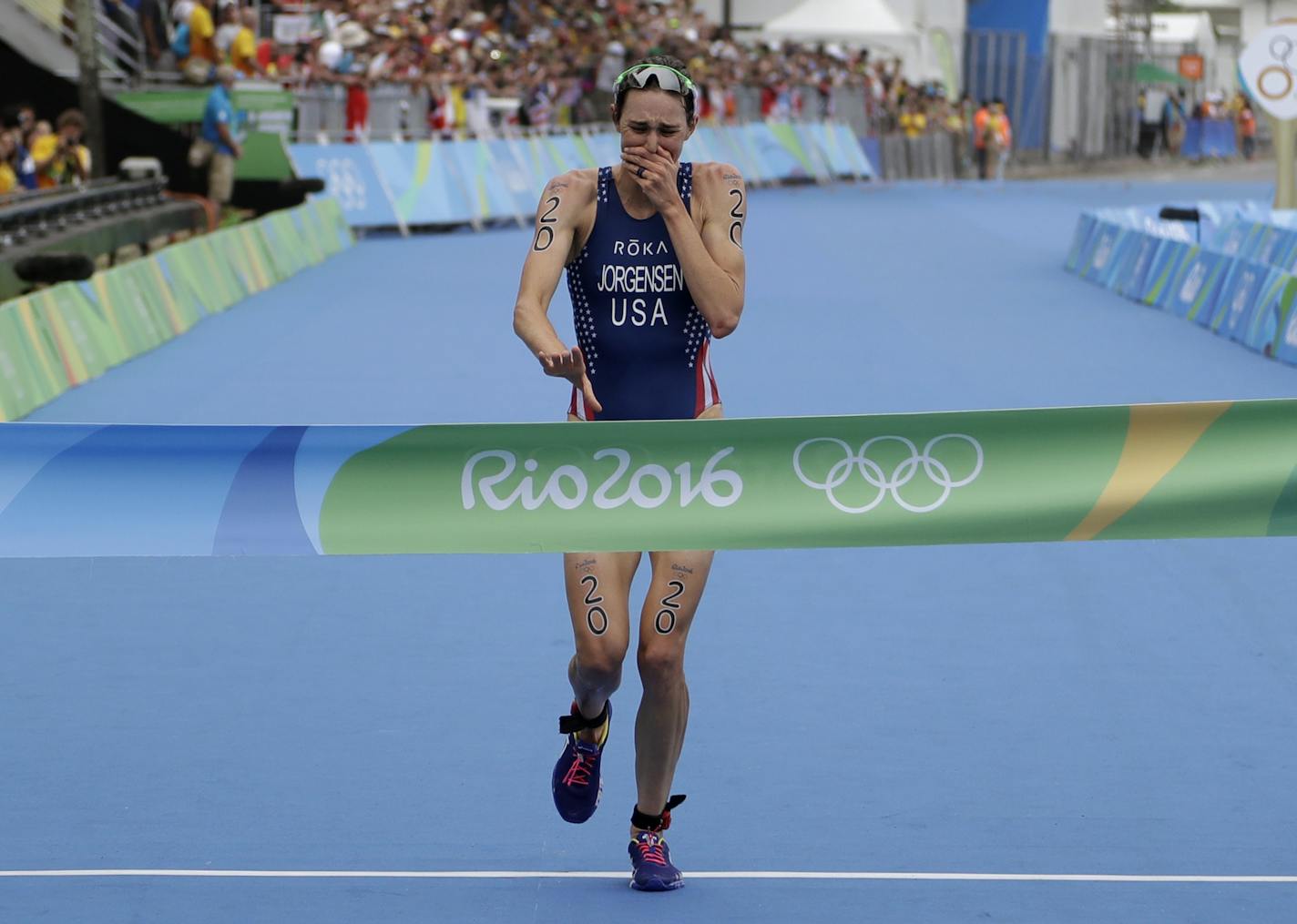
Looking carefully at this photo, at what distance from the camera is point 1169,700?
7020 mm

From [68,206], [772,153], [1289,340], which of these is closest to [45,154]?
[68,206]

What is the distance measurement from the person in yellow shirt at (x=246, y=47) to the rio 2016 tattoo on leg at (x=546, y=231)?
2259 cm

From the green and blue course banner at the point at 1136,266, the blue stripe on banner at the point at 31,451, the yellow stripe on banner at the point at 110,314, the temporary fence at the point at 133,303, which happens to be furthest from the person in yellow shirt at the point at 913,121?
the blue stripe on banner at the point at 31,451

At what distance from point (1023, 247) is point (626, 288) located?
79.7ft

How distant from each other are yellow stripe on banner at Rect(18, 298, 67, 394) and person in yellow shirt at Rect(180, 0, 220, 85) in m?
13.4

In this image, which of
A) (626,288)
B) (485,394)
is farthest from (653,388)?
(485,394)

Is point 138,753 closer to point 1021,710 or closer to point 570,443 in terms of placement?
point 570,443

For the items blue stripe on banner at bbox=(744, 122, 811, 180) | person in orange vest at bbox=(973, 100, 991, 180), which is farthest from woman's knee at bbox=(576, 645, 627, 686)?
person in orange vest at bbox=(973, 100, 991, 180)

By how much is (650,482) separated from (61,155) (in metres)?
19.0

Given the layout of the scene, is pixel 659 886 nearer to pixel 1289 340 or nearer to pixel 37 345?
pixel 37 345

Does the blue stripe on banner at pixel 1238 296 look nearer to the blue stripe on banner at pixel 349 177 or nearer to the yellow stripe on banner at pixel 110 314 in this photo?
the yellow stripe on banner at pixel 110 314

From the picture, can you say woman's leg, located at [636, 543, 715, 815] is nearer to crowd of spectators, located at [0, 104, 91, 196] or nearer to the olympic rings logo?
the olympic rings logo

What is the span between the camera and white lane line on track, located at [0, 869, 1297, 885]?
17.3ft

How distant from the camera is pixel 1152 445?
4.82 metres
